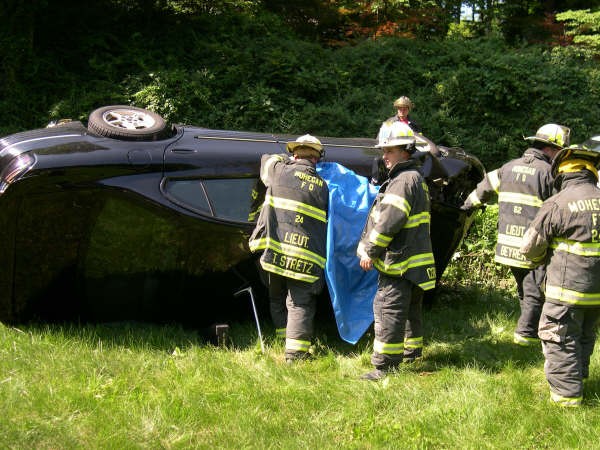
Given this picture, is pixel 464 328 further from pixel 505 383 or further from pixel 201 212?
pixel 201 212

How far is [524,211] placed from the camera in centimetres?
493

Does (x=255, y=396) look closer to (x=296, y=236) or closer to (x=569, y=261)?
(x=296, y=236)

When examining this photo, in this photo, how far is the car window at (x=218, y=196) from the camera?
15.1ft

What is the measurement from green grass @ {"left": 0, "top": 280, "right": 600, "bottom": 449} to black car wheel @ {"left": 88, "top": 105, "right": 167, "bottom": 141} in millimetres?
1415

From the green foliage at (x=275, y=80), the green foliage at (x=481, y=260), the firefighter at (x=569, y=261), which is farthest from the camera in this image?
the green foliage at (x=275, y=80)

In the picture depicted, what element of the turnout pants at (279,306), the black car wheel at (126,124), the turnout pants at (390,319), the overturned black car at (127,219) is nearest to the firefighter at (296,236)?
the turnout pants at (279,306)

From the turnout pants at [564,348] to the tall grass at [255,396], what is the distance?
0.13 metres

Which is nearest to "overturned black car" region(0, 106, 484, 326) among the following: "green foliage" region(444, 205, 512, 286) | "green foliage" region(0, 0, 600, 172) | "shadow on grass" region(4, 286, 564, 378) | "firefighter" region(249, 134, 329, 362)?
"shadow on grass" region(4, 286, 564, 378)

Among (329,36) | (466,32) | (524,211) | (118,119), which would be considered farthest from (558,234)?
(466,32)

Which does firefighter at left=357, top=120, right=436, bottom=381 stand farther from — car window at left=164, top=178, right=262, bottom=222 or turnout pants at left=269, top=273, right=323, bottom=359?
car window at left=164, top=178, right=262, bottom=222

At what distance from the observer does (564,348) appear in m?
3.94

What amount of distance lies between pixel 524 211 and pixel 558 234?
1043mm

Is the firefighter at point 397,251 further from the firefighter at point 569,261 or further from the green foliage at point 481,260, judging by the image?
the green foliage at point 481,260

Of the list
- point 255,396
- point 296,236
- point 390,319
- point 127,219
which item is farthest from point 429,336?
point 127,219
